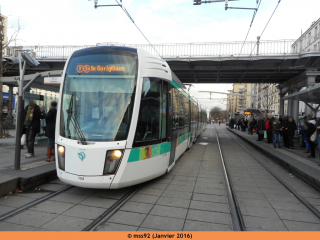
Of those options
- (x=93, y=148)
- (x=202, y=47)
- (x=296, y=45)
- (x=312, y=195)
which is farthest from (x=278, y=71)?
(x=93, y=148)

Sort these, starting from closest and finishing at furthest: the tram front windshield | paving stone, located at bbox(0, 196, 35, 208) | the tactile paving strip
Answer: paving stone, located at bbox(0, 196, 35, 208) < the tram front windshield < the tactile paving strip

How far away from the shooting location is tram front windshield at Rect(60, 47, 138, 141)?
457cm

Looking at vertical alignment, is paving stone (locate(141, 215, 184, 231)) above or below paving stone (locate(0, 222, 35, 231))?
below

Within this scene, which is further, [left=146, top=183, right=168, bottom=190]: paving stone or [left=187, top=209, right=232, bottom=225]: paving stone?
[left=146, top=183, right=168, bottom=190]: paving stone

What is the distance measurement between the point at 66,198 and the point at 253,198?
3733mm

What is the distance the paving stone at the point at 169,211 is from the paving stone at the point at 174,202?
16cm

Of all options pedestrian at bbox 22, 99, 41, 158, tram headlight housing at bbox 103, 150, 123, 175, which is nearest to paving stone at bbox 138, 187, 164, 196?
tram headlight housing at bbox 103, 150, 123, 175

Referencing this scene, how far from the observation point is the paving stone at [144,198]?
4.62m

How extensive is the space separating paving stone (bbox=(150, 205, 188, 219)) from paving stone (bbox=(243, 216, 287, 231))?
3.25 ft

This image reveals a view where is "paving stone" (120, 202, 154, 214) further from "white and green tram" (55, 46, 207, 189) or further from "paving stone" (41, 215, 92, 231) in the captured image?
"paving stone" (41, 215, 92, 231)

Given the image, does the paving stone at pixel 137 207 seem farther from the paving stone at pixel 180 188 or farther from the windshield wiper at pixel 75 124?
the windshield wiper at pixel 75 124

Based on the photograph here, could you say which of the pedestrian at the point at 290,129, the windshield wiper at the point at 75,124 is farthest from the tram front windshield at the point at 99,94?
the pedestrian at the point at 290,129
